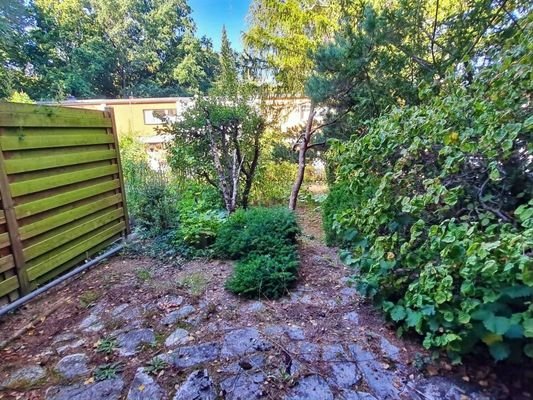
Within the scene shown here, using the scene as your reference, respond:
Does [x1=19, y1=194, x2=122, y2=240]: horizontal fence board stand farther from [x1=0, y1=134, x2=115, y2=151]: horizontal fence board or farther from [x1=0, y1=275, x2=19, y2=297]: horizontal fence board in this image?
[x1=0, y1=134, x2=115, y2=151]: horizontal fence board

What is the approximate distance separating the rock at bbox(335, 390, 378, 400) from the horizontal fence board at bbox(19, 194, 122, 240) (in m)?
2.48

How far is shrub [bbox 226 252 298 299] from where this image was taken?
2387mm

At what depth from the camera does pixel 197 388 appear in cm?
148

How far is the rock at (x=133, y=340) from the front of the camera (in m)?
1.76

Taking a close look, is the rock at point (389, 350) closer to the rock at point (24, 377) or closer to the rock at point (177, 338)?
the rock at point (177, 338)

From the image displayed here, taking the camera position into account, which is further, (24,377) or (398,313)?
(398,313)

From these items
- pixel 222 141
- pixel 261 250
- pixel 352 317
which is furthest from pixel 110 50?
pixel 352 317

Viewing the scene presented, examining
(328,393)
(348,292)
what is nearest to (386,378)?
(328,393)

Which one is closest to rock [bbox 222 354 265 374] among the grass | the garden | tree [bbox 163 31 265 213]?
the garden

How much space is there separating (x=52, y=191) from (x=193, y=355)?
199cm

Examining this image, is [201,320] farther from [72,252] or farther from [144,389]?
[72,252]

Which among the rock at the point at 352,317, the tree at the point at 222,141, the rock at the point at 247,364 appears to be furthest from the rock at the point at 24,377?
the tree at the point at 222,141

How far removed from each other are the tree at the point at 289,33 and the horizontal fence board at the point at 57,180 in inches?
172

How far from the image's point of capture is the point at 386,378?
1532 millimetres
